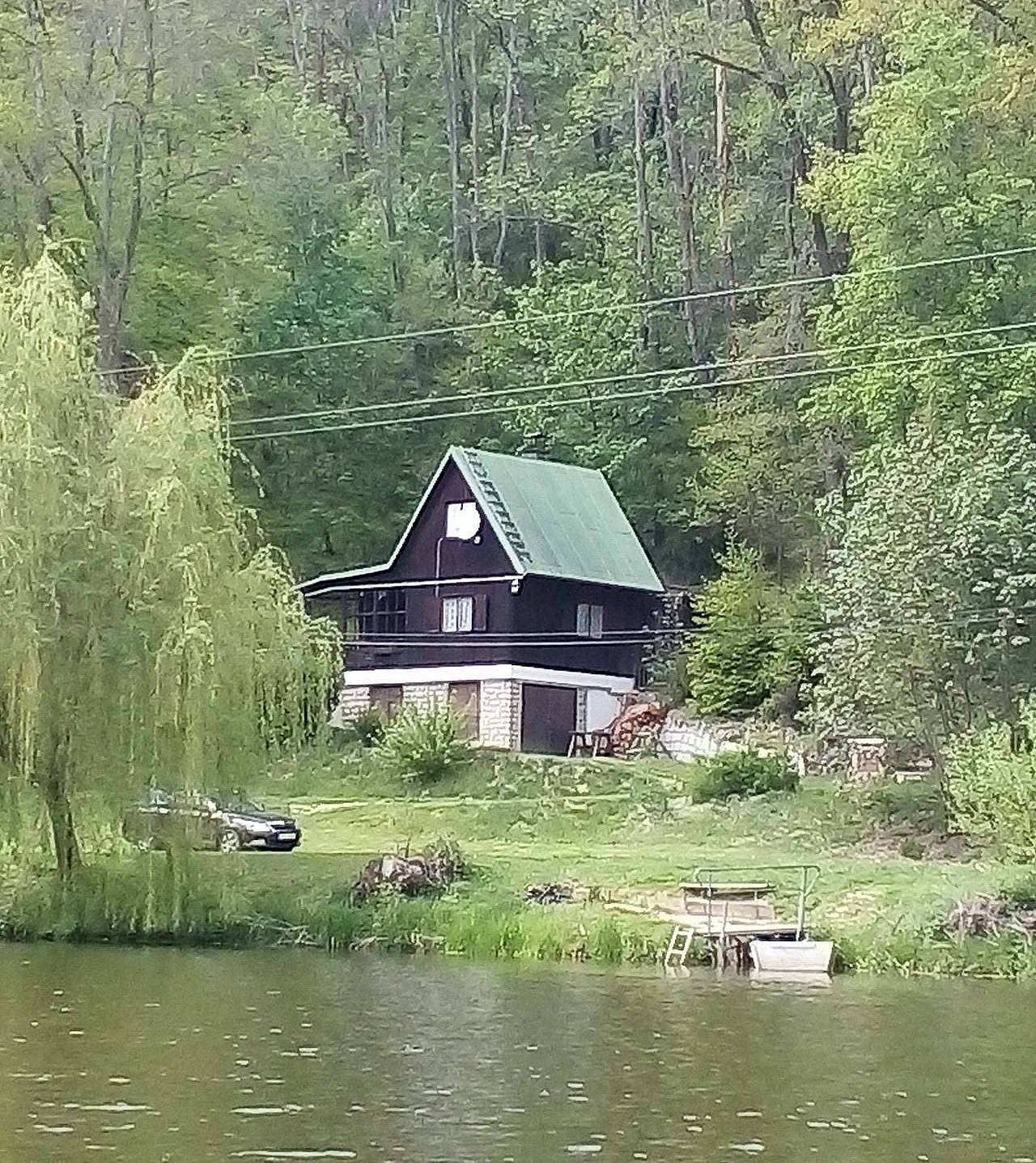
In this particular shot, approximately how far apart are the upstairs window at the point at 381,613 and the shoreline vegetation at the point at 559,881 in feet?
55.2

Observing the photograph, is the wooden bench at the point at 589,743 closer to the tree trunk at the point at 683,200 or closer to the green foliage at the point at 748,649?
the green foliage at the point at 748,649

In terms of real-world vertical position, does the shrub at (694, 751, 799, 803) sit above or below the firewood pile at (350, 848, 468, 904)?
above

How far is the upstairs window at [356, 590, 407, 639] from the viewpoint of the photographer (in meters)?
61.0

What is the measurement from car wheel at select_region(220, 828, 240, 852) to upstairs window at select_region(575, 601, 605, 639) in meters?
25.8

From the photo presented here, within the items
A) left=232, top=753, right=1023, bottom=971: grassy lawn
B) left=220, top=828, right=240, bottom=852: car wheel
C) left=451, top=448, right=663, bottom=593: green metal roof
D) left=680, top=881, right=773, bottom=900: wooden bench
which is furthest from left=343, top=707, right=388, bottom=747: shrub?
left=680, top=881, right=773, bottom=900: wooden bench

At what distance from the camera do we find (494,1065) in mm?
20391

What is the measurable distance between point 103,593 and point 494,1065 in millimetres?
12779

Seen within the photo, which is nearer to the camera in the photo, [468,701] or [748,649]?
[748,649]

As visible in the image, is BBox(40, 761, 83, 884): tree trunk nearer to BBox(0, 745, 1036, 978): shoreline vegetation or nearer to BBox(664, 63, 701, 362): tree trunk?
BBox(0, 745, 1036, 978): shoreline vegetation

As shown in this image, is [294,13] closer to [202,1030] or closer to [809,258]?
[809,258]

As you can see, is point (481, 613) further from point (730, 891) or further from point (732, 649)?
point (730, 891)

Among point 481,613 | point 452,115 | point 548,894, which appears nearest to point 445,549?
point 481,613

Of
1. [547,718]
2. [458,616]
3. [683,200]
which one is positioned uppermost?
[683,200]

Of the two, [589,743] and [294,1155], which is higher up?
[589,743]
